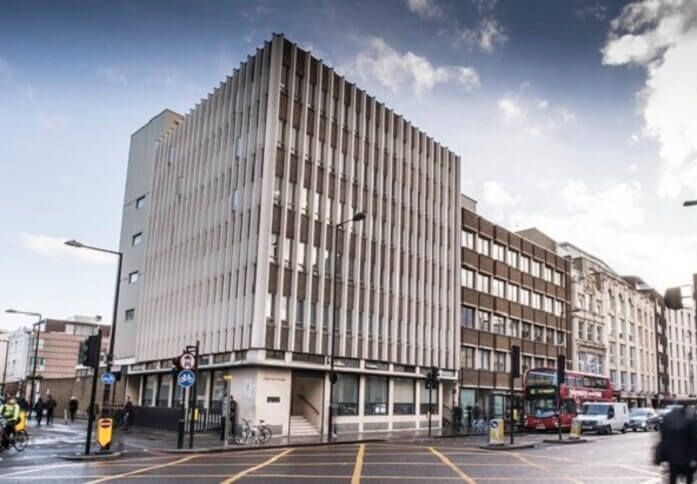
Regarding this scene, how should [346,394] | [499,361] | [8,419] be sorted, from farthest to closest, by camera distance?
1. [499,361]
2. [346,394]
3. [8,419]

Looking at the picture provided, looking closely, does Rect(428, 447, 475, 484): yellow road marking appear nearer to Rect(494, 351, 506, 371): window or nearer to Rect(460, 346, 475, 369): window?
Rect(460, 346, 475, 369): window

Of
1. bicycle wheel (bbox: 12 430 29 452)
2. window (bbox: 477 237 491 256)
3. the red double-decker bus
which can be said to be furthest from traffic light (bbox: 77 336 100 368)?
window (bbox: 477 237 491 256)

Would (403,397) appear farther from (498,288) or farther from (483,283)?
(498,288)

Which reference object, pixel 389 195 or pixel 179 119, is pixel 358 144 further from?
pixel 179 119

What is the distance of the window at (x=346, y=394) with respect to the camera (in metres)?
38.0

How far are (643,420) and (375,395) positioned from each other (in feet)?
74.8

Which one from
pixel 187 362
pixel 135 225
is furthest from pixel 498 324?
pixel 187 362

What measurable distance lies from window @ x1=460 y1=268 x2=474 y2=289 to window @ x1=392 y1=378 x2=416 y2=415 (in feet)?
35.2

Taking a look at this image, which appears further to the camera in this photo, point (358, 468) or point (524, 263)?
point (524, 263)

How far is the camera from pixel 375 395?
1606 inches

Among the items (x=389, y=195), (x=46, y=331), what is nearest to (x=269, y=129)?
(x=389, y=195)

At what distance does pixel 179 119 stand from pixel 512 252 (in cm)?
3034

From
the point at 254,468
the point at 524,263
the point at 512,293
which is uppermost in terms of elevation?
the point at 524,263

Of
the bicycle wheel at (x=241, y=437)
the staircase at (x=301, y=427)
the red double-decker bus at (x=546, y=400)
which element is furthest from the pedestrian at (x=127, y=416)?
the red double-decker bus at (x=546, y=400)
